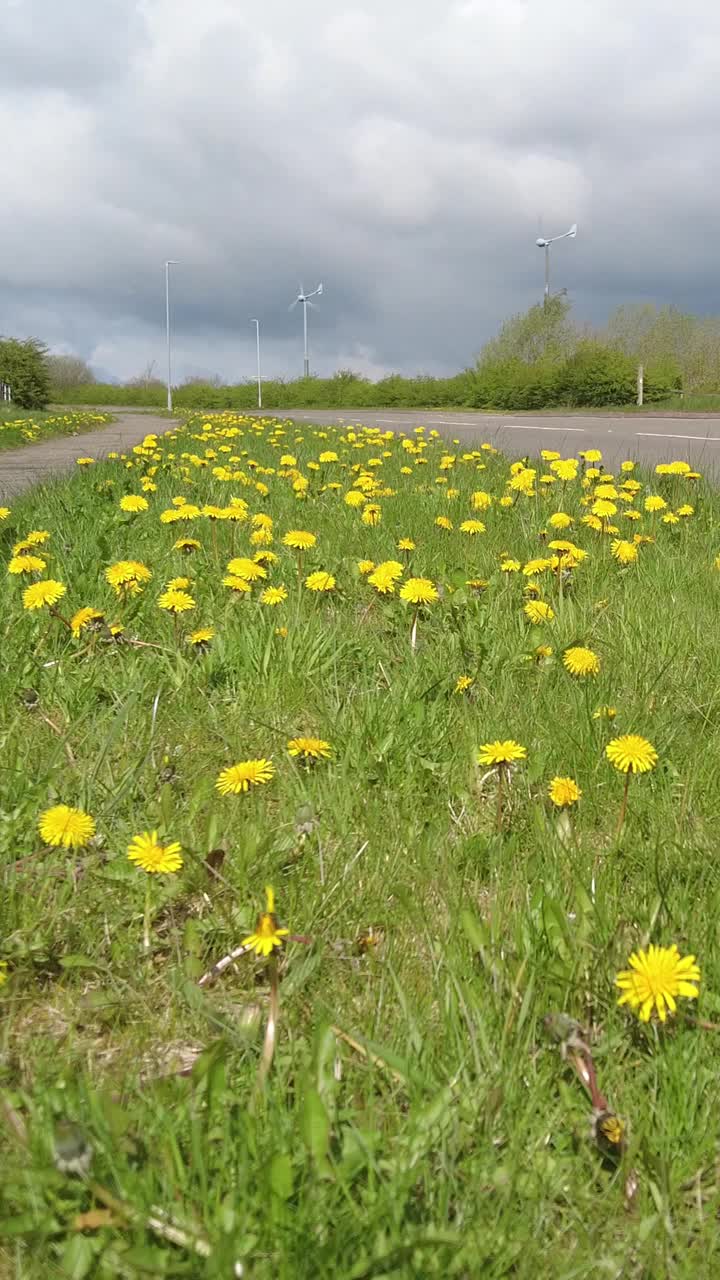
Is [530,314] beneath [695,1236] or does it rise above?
above

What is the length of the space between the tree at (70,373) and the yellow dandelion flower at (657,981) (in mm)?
75917

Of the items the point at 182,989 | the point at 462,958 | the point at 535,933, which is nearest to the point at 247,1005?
the point at 182,989

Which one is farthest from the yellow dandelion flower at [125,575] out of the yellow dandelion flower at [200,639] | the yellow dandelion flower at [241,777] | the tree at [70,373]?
the tree at [70,373]

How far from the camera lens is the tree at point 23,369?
32438 mm

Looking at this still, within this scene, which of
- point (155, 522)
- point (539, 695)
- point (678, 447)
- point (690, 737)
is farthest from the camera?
point (678, 447)

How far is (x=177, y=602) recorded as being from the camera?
104 inches

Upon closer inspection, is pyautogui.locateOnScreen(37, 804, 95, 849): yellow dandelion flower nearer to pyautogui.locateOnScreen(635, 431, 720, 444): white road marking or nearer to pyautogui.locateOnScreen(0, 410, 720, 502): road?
pyautogui.locateOnScreen(0, 410, 720, 502): road

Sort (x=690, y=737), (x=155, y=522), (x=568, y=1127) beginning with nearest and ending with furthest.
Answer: (x=568, y=1127), (x=690, y=737), (x=155, y=522)

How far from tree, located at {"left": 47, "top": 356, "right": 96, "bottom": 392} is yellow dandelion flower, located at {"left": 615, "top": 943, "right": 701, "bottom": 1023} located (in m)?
75.9

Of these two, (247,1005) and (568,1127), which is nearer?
(568,1127)

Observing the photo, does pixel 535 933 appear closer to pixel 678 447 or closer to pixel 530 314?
pixel 678 447

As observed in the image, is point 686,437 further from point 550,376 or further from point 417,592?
point 550,376

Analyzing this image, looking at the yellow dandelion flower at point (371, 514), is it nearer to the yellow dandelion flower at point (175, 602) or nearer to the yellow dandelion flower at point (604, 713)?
the yellow dandelion flower at point (175, 602)

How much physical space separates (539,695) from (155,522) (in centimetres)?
304
